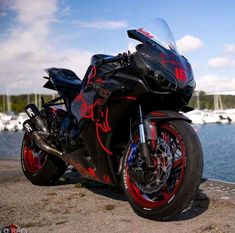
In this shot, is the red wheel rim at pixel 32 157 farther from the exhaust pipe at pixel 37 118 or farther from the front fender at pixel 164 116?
the front fender at pixel 164 116

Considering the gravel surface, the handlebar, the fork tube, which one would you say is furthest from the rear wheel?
the fork tube

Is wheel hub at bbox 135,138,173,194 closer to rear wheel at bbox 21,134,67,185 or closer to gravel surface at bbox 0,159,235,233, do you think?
gravel surface at bbox 0,159,235,233

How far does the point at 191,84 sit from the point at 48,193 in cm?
258

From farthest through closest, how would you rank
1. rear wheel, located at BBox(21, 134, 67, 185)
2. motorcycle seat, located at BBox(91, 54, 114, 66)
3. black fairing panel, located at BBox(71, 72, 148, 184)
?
rear wheel, located at BBox(21, 134, 67, 185) < motorcycle seat, located at BBox(91, 54, 114, 66) < black fairing panel, located at BBox(71, 72, 148, 184)

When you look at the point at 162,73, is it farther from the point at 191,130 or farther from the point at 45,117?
the point at 45,117

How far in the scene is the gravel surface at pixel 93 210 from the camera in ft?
13.2

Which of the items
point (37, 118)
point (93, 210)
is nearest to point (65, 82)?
point (37, 118)

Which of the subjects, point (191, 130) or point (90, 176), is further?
point (90, 176)

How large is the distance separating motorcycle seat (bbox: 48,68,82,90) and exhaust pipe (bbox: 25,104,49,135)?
2.34 ft

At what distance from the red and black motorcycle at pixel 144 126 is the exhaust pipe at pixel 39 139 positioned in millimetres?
649

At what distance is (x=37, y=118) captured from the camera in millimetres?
6551

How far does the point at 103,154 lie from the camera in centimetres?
468

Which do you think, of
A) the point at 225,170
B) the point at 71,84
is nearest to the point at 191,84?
the point at 71,84

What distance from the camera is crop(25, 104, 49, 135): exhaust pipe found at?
6.38 m
